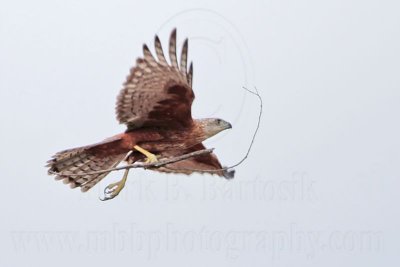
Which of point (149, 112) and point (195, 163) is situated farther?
point (195, 163)

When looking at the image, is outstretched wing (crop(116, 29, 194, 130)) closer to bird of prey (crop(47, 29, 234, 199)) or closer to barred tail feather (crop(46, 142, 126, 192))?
bird of prey (crop(47, 29, 234, 199))

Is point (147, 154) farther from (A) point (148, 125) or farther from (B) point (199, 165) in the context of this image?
(B) point (199, 165)

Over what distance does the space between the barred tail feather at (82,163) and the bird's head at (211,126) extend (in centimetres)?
112

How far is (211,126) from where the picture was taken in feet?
35.2

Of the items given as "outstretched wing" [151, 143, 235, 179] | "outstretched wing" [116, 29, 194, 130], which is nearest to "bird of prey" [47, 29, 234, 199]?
"outstretched wing" [116, 29, 194, 130]

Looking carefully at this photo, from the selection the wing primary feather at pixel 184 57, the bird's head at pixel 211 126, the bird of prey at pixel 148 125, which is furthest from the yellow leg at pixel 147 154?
the wing primary feather at pixel 184 57

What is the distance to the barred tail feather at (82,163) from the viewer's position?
10.5m

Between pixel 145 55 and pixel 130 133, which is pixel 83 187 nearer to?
pixel 130 133

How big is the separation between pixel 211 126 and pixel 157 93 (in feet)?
2.79

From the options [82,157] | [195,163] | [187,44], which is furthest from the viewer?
[195,163]

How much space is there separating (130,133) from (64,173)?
999 mm

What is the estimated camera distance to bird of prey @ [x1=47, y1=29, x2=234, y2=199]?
10.2m

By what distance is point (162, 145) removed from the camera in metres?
10.5

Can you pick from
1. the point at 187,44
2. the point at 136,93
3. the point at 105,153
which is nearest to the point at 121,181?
the point at 105,153
